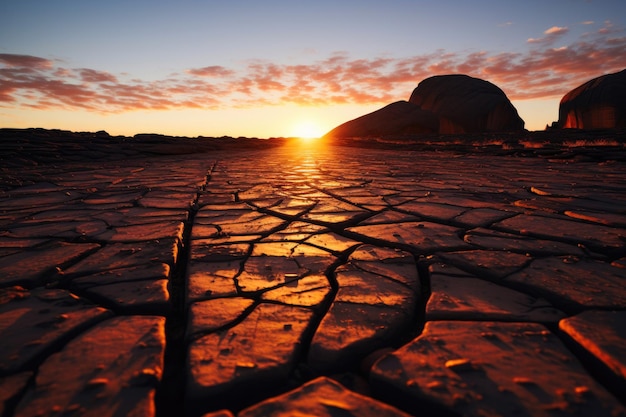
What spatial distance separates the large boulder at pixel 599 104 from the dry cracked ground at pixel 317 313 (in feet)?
66.8

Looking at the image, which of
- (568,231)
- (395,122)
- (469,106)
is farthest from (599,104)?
(568,231)

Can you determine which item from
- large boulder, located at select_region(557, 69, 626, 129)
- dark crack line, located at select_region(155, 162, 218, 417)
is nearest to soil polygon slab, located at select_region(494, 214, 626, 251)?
dark crack line, located at select_region(155, 162, 218, 417)

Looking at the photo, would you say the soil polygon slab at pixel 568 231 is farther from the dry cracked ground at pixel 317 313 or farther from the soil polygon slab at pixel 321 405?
the soil polygon slab at pixel 321 405

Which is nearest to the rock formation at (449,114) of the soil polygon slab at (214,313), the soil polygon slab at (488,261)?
the soil polygon slab at (488,261)

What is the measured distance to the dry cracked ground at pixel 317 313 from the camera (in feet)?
2.05

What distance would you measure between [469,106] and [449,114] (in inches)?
50.1

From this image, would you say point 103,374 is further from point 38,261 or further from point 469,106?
point 469,106

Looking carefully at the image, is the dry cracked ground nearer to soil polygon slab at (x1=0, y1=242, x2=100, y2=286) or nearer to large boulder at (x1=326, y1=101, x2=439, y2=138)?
soil polygon slab at (x1=0, y1=242, x2=100, y2=286)

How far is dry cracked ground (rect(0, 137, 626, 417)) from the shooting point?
626 millimetres

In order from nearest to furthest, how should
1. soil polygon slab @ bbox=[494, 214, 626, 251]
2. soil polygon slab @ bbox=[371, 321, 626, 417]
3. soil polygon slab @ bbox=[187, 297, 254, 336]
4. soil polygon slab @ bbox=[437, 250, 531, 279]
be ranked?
soil polygon slab @ bbox=[371, 321, 626, 417], soil polygon slab @ bbox=[187, 297, 254, 336], soil polygon slab @ bbox=[437, 250, 531, 279], soil polygon slab @ bbox=[494, 214, 626, 251]

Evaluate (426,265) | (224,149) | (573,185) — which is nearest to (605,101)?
(224,149)

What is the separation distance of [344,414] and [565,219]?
1653 millimetres

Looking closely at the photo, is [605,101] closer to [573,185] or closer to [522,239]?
[573,185]

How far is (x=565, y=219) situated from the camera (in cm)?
173
